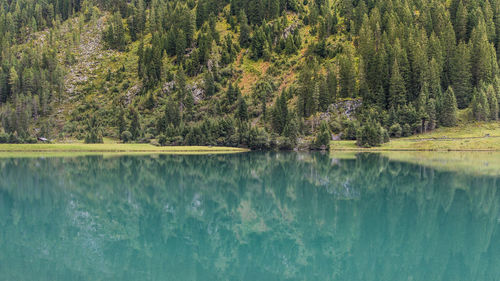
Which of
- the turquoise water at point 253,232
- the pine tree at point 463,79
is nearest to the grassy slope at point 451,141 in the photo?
the pine tree at point 463,79

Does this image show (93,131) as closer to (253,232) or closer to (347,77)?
(347,77)

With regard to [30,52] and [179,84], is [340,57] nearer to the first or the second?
[179,84]

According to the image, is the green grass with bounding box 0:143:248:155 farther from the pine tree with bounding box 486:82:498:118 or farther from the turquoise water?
the pine tree with bounding box 486:82:498:118

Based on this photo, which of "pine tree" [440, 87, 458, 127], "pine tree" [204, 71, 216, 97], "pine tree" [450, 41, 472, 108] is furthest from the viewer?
"pine tree" [204, 71, 216, 97]

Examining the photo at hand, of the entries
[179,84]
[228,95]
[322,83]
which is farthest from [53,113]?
[322,83]

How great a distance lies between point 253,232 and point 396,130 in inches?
3804

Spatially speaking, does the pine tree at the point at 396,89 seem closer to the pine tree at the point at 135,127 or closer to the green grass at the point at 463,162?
the green grass at the point at 463,162

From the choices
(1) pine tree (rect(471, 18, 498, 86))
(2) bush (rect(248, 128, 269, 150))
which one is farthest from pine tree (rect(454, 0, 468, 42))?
(2) bush (rect(248, 128, 269, 150))

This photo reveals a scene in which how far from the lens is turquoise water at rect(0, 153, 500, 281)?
1520cm

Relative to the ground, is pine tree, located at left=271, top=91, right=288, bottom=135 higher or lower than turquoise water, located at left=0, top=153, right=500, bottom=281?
higher

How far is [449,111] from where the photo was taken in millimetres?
105000

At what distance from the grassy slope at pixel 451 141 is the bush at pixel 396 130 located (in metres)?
2.94

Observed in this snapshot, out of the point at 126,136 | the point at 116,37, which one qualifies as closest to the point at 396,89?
the point at 126,136

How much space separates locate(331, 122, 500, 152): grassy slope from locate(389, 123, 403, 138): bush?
2942 mm
